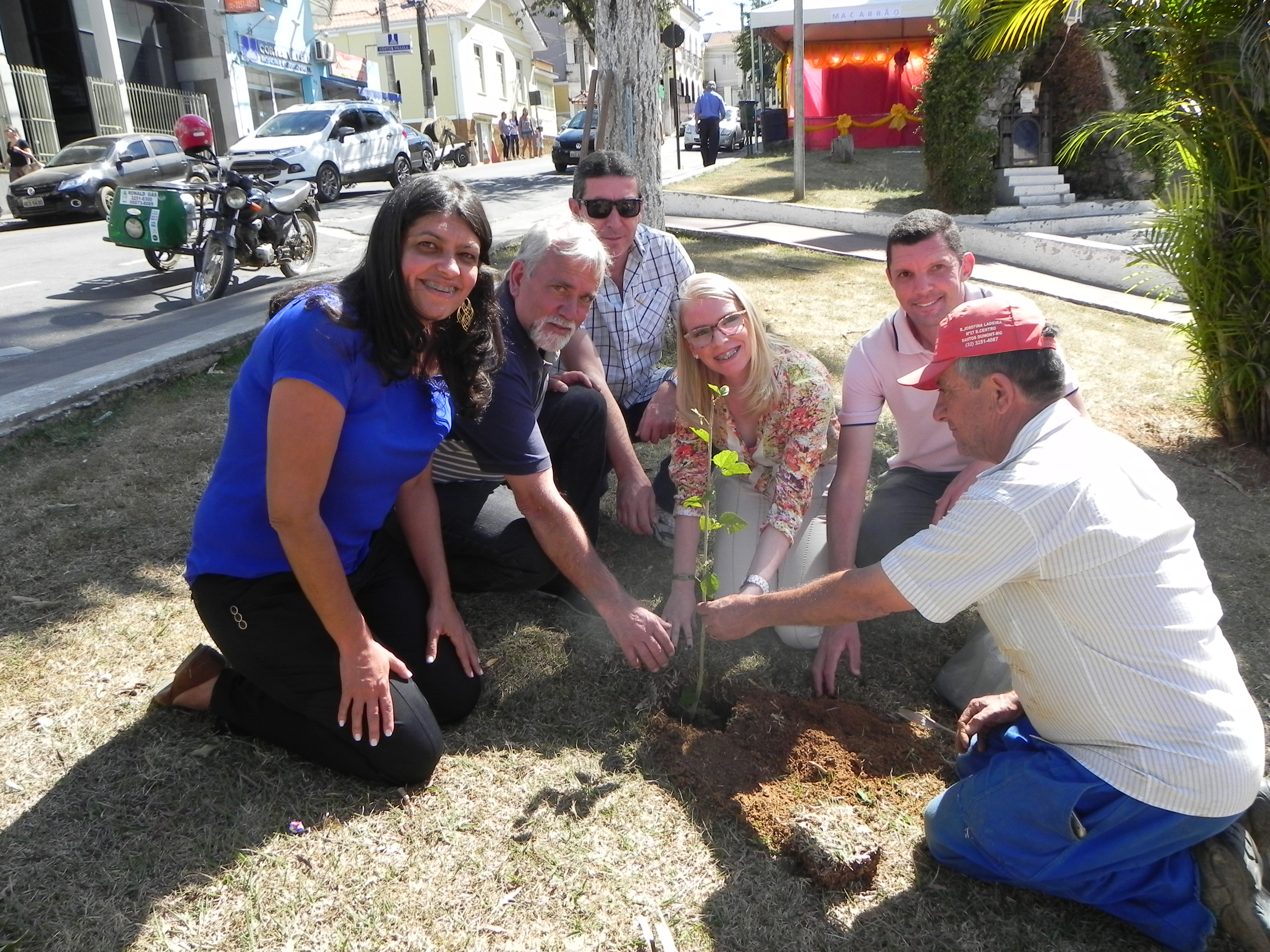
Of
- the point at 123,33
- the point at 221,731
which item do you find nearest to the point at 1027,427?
the point at 221,731

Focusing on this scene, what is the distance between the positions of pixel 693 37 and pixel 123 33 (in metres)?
58.9

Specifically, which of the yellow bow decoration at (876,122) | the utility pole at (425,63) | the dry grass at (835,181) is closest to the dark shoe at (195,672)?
the dry grass at (835,181)

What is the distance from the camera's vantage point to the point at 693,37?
75.4 metres

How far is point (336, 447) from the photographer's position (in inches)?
88.1

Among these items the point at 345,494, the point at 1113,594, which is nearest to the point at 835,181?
the point at 345,494

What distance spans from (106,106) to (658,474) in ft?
79.0

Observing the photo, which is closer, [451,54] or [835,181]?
[835,181]

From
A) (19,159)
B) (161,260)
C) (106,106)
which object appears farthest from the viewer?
(106,106)

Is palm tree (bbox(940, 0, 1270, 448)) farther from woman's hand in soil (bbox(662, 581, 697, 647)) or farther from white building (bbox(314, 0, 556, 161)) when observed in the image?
white building (bbox(314, 0, 556, 161))

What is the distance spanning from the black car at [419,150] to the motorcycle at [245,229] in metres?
10.8

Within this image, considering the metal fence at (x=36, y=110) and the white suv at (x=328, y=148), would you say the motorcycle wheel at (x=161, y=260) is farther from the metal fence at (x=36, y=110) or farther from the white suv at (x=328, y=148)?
the metal fence at (x=36, y=110)

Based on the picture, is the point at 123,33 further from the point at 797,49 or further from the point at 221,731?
the point at 221,731

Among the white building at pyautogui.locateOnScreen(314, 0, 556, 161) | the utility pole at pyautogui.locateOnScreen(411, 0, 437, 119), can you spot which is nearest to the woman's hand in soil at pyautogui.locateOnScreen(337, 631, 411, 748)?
the utility pole at pyautogui.locateOnScreen(411, 0, 437, 119)

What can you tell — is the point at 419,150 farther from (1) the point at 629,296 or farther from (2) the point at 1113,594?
(2) the point at 1113,594
